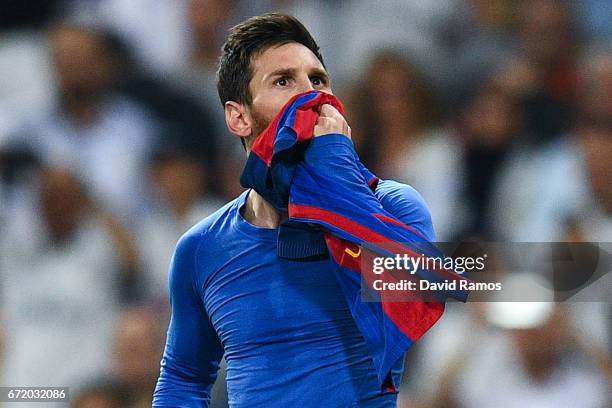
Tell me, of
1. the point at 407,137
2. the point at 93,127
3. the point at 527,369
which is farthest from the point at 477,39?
the point at 93,127

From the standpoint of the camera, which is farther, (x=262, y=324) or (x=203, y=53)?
(x=203, y=53)

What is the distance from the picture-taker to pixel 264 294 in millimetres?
1093

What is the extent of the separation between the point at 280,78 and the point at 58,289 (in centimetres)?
111

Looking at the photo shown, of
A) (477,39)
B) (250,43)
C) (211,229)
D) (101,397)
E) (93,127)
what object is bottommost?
(101,397)

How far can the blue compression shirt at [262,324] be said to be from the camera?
104cm

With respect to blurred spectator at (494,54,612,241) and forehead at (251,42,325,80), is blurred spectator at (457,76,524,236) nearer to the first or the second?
blurred spectator at (494,54,612,241)

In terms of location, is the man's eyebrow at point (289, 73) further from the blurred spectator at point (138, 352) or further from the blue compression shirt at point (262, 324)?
the blurred spectator at point (138, 352)

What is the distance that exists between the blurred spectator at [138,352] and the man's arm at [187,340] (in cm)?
72

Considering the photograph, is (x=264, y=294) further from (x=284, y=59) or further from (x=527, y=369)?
(x=527, y=369)

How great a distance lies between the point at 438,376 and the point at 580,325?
298 mm

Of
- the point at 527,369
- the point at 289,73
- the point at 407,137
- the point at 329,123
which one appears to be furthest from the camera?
the point at 407,137

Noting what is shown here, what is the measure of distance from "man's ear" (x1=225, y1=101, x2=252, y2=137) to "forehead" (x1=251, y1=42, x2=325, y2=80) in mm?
53

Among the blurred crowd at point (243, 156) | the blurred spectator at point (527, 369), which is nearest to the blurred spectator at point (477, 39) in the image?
the blurred crowd at point (243, 156)

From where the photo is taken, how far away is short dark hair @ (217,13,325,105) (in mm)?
1173
